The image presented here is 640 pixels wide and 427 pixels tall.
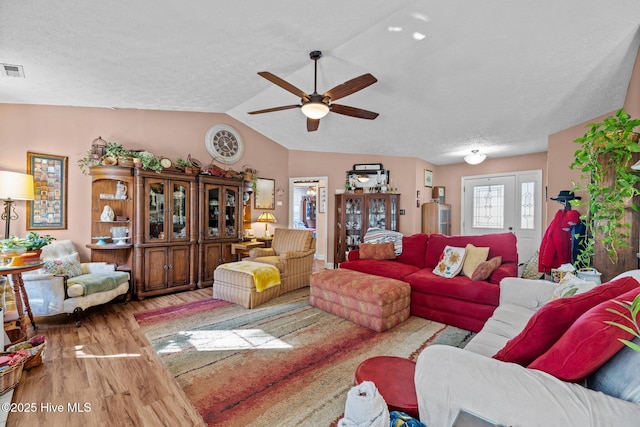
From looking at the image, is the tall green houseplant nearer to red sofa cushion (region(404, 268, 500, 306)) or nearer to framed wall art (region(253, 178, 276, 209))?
red sofa cushion (region(404, 268, 500, 306))

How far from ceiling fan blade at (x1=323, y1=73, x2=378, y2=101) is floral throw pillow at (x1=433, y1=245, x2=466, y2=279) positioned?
2099 millimetres

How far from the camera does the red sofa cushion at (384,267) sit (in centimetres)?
355

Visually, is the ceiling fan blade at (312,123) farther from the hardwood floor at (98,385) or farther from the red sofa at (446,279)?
the hardwood floor at (98,385)

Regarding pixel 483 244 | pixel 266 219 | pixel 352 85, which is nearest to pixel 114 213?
pixel 266 219

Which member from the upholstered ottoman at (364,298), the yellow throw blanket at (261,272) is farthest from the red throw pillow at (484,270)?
the yellow throw blanket at (261,272)

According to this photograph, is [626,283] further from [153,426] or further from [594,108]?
[594,108]

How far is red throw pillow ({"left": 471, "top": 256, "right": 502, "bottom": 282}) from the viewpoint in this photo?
9.77 ft

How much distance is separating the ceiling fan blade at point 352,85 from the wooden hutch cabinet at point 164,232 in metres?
2.74

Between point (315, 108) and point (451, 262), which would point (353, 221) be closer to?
point (451, 262)

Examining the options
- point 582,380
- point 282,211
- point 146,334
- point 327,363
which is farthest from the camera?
point 282,211

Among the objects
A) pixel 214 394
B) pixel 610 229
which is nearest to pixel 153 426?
pixel 214 394

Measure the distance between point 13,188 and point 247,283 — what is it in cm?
Answer: 256

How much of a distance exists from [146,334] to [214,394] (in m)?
1.35

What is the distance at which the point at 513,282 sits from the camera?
2492 mm
